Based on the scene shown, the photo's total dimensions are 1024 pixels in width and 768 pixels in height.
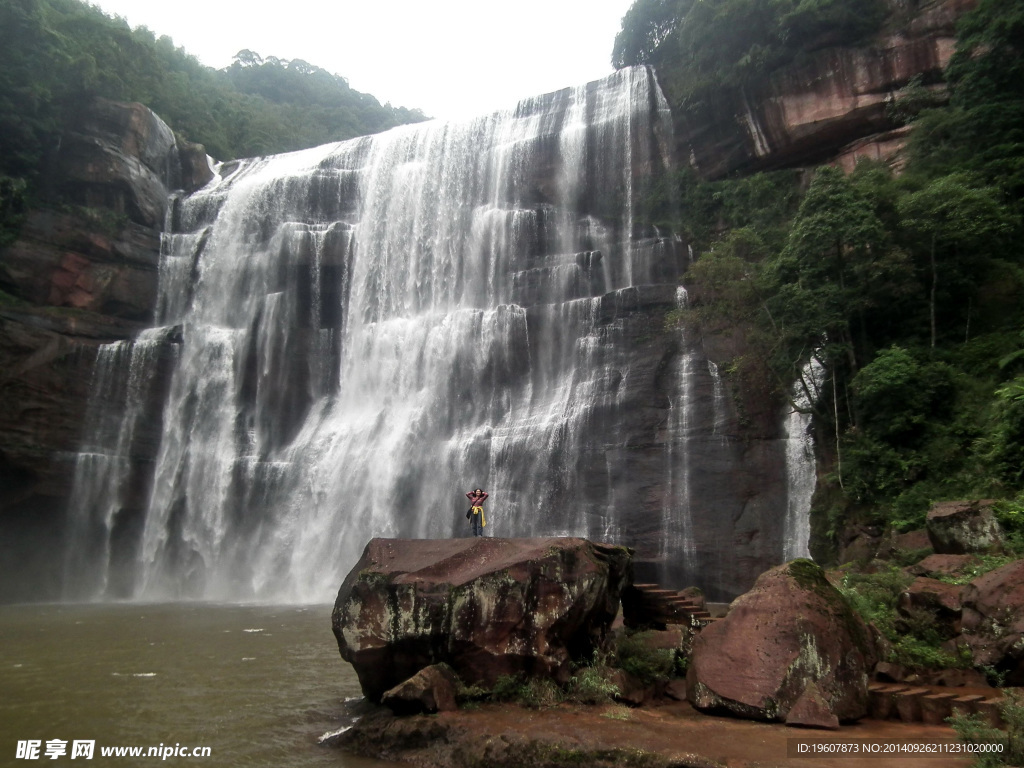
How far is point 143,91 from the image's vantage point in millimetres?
36438

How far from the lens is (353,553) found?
2275 centimetres

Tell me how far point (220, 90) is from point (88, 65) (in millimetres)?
18384

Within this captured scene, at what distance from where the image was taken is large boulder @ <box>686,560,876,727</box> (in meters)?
6.89

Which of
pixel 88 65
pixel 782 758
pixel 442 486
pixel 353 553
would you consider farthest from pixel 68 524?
pixel 782 758

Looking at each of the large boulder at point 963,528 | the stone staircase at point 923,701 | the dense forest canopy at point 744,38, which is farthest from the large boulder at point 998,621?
the dense forest canopy at point 744,38

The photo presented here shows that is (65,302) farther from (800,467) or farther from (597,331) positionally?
(800,467)

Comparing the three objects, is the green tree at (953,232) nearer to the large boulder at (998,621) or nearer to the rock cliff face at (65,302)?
the large boulder at (998,621)

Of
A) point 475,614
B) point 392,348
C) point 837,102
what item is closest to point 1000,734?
point 475,614

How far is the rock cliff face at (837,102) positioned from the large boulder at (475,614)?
70.5ft

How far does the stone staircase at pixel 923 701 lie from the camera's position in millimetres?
6625

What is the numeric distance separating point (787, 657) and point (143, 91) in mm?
40262

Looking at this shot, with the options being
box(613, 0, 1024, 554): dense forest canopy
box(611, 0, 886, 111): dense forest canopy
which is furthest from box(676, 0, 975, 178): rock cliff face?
box(613, 0, 1024, 554): dense forest canopy

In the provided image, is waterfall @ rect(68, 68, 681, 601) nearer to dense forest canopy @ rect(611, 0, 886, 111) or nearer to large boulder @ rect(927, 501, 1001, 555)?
dense forest canopy @ rect(611, 0, 886, 111)

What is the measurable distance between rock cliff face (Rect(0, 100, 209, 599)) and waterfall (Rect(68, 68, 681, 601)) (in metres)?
1.26
